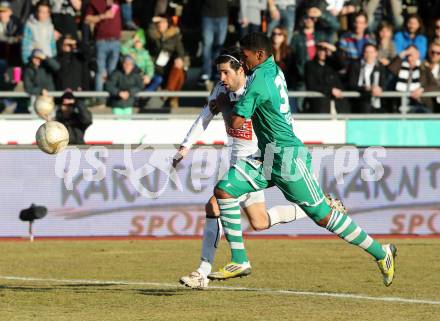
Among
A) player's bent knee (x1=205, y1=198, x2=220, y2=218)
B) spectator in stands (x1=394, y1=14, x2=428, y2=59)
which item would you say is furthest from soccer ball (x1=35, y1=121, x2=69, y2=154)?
spectator in stands (x1=394, y1=14, x2=428, y2=59)

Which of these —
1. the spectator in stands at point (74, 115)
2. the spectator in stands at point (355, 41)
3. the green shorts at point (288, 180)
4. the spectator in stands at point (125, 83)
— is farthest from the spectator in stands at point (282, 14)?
the green shorts at point (288, 180)

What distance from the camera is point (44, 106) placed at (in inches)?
746

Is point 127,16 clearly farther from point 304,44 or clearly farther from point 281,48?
point 304,44

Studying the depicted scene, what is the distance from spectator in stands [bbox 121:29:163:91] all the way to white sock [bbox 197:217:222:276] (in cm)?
1035

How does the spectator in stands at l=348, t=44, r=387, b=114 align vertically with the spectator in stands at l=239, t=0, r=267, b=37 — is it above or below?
below

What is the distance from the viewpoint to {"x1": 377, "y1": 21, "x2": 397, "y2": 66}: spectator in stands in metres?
21.6

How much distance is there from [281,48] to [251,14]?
1463 mm

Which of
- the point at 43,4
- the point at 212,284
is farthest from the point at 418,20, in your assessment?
the point at 212,284

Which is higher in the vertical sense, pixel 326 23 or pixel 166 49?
pixel 326 23

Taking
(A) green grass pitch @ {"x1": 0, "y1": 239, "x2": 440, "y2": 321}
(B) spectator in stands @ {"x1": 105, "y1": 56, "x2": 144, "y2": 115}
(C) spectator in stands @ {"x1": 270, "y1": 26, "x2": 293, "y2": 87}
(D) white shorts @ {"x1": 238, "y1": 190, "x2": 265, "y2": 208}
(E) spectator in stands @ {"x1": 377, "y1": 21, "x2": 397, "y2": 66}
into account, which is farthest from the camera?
(E) spectator in stands @ {"x1": 377, "y1": 21, "x2": 397, "y2": 66}

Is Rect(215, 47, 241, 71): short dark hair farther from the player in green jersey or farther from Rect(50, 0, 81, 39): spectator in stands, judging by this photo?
Rect(50, 0, 81, 39): spectator in stands

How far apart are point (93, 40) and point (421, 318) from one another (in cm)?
1351

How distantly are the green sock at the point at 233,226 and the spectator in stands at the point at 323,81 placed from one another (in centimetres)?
1000

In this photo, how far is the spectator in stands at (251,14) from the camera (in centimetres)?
2178
